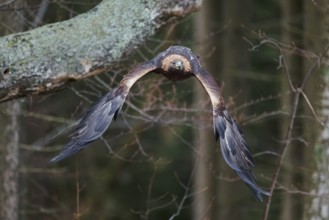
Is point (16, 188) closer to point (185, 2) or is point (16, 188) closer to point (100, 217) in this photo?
point (185, 2)

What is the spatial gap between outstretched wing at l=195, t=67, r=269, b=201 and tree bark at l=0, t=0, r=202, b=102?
573 mm

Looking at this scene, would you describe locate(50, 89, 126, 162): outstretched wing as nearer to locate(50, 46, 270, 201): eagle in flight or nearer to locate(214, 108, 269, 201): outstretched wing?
locate(50, 46, 270, 201): eagle in flight

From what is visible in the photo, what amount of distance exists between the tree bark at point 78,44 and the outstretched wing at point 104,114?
0.87 feet

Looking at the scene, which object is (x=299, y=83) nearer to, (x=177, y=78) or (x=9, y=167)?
(x=9, y=167)

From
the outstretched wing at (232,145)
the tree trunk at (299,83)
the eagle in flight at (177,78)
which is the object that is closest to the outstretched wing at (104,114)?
the eagle in flight at (177,78)

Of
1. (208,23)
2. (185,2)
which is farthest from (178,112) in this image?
(208,23)

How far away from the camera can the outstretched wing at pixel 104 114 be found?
7.88 metres

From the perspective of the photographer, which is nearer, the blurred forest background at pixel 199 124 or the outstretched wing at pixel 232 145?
the outstretched wing at pixel 232 145

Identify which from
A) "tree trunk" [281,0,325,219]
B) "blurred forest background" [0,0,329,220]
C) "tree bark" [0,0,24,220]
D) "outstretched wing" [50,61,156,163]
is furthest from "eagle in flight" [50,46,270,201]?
"tree trunk" [281,0,325,219]

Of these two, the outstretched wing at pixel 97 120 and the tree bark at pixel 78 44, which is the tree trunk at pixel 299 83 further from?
the outstretched wing at pixel 97 120

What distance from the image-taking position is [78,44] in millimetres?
8055

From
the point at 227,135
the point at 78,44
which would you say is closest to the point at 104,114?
the point at 78,44

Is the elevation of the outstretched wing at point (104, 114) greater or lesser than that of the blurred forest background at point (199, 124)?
greater

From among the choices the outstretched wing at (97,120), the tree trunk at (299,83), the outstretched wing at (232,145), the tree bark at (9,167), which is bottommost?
the tree trunk at (299,83)
